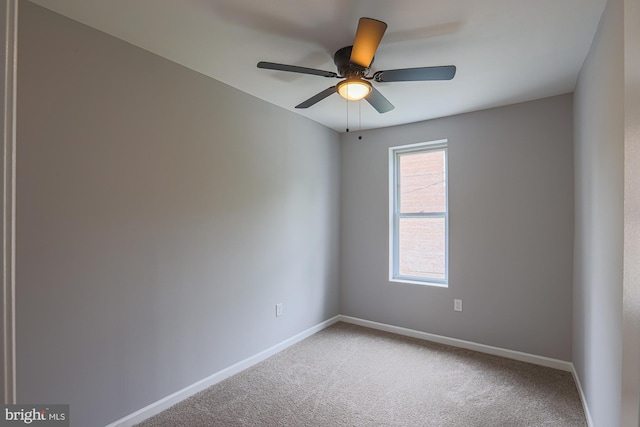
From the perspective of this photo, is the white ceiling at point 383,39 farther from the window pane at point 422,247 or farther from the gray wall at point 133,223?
the window pane at point 422,247

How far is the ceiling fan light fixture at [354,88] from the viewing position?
2168mm

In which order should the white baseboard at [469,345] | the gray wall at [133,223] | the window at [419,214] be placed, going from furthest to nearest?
the window at [419,214] → the white baseboard at [469,345] → the gray wall at [133,223]

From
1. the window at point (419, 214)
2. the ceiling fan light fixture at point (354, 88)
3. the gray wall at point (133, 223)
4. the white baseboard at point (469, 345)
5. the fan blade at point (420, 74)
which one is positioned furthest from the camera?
the window at point (419, 214)

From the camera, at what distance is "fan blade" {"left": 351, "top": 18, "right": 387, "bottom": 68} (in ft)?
5.49

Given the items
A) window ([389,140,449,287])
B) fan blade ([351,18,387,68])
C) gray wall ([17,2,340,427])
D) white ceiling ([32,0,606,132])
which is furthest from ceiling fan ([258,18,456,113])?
window ([389,140,449,287])

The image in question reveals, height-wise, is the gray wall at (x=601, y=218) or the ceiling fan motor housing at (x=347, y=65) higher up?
the ceiling fan motor housing at (x=347, y=65)

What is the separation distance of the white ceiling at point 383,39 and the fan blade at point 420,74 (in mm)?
253

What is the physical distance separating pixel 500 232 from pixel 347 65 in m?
2.27

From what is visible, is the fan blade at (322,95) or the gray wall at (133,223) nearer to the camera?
the gray wall at (133,223)

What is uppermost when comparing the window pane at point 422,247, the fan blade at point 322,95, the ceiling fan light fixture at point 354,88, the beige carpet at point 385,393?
the fan blade at point 322,95

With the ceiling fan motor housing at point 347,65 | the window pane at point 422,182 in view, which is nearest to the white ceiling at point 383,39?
the ceiling fan motor housing at point 347,65

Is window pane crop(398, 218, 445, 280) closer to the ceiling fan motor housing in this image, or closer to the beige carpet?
the beige carpet

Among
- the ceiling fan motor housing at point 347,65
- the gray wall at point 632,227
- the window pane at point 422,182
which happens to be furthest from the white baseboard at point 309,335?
the ceiling fan motor housing at point 347,65

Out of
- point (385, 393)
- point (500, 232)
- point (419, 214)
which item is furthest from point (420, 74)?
point (385, 393)
